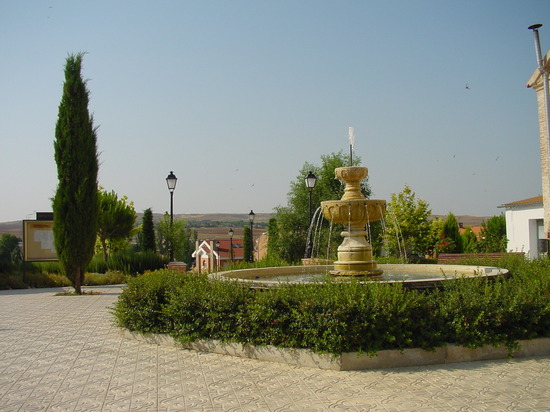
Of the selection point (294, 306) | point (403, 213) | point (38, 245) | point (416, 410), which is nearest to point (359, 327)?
point (294, 306)

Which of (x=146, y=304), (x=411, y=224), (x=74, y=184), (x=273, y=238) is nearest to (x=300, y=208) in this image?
(x=273, y=238)

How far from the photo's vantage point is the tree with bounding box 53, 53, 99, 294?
16.3 meters

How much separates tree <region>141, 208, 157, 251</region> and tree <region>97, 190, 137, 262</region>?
71 cm

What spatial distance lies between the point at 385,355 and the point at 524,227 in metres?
27.4

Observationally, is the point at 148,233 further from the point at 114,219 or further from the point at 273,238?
the point at 273,238

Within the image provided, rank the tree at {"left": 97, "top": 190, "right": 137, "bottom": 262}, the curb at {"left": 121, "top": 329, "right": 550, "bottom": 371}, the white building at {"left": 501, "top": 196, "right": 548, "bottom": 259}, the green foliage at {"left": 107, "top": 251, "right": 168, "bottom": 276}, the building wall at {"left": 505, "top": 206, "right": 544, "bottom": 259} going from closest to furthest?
the curb at {"left": 121, "top": 329, "right": 550, "bottom": 371} < the green foliage at {"left": 107, "top": 251, "right": 168, "bottom": 276} < the tree at {"left": 97, "top": 190, "right": 137, "bottom": 262} < the white building at {"left": 501, "top": 196, "right": 548, "bottom": 259} < the building wall at {"left": 505, "top": 206, "right": 544, "bottom": 259}

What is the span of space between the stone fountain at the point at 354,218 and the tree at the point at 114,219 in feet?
58.1

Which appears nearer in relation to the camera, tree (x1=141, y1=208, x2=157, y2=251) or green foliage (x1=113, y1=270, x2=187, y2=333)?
green foliage (x1=113, y1=270, x2=187, y2=333)

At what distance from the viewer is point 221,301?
7.31 m

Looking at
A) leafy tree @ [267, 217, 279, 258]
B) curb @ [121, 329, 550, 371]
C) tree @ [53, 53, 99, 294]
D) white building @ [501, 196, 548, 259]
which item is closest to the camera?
curb @ [121, 329, 550, 371]

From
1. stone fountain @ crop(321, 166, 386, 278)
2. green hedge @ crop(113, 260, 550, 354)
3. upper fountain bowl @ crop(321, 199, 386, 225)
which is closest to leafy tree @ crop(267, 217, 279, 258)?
stone fountain @ crop(321, 166, 386, 278)

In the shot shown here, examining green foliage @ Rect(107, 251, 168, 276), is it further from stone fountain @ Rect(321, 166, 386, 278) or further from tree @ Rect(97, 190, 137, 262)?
stone fountain @ Rect(321, 166, 386, 278)

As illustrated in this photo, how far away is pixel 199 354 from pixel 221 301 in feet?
2.59

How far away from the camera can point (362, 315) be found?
21.1 feet
